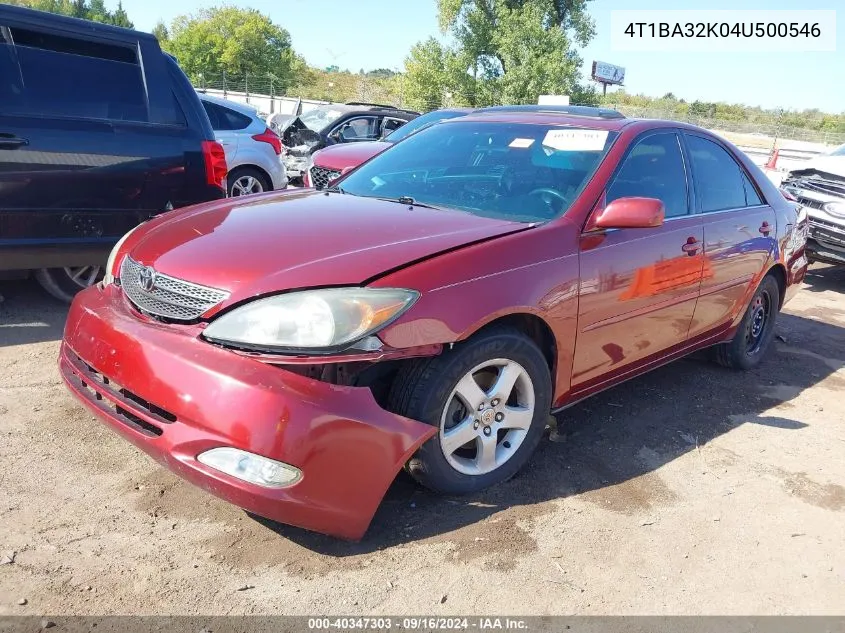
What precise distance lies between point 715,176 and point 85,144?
3945 millimetres

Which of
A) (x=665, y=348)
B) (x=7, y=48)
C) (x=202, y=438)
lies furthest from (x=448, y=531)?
(x=7, y=48)

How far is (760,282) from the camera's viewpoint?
4711mm

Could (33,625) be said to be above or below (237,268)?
below

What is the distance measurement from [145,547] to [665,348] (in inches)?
110

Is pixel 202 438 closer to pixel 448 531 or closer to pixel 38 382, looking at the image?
pixel 448 531

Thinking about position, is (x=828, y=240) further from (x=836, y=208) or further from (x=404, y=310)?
(x=404, y=310)

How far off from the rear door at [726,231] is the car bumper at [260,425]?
2351 millimetres

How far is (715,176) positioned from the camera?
428 cm

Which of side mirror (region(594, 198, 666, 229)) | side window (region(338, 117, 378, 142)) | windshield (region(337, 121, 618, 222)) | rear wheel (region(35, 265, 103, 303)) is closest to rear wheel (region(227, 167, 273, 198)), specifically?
rear wheel (region(35, 265, 103, 303))

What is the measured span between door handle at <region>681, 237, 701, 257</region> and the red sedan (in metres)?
0.01

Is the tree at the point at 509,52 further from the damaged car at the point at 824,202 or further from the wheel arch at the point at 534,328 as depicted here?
the wheel arch at the point at 534,328

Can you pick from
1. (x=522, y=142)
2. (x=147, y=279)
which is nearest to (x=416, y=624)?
(x=147, y=279)

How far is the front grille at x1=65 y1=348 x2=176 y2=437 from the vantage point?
2.44 m

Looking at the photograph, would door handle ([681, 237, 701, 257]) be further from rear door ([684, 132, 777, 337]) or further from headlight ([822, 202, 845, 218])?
headlight ([822, 202, 845, 218])
